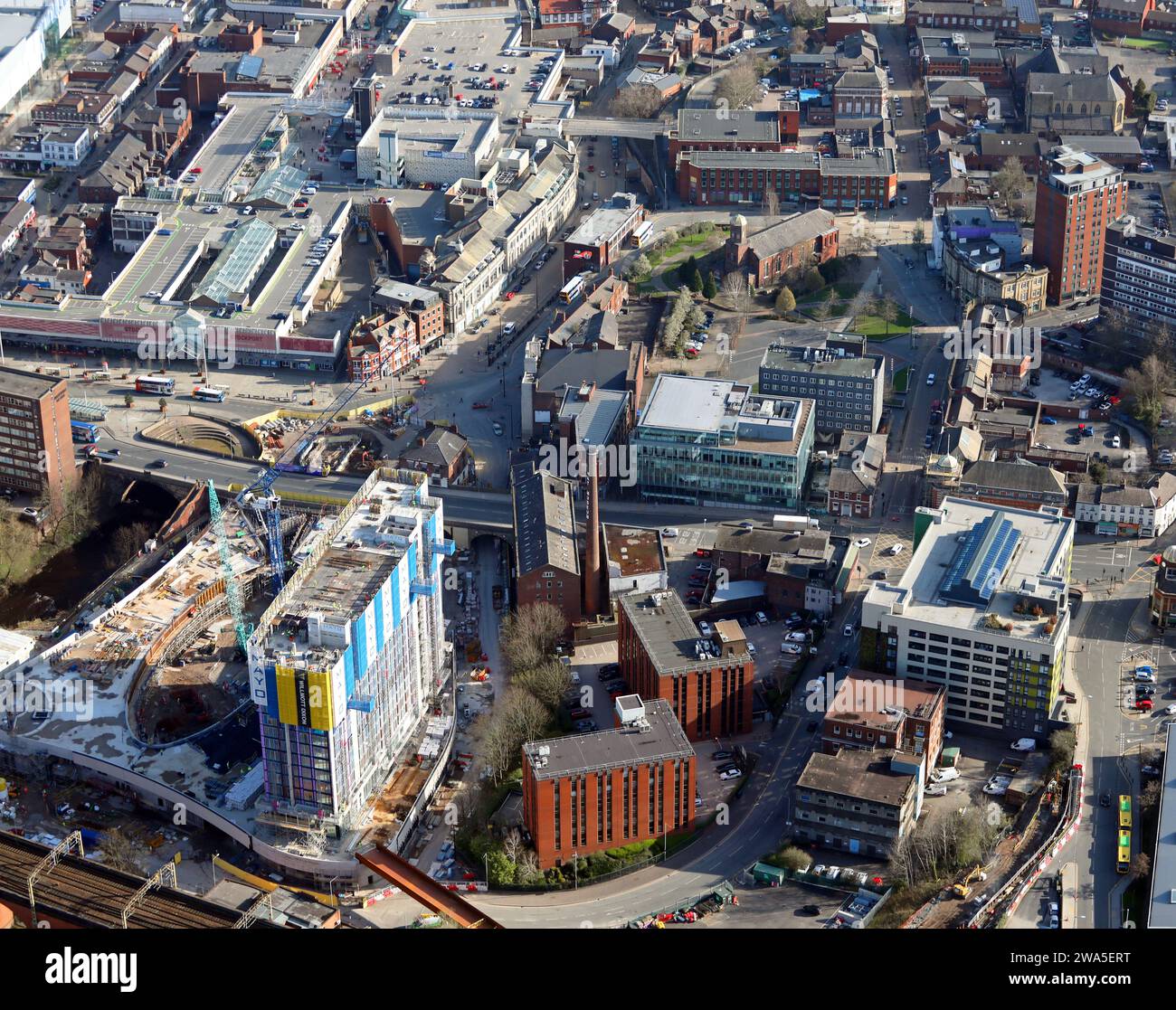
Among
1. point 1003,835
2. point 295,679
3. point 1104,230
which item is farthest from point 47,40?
point 1003,835

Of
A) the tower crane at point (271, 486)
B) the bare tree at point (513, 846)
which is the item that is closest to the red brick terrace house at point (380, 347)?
the tower crane at point (271, 486)

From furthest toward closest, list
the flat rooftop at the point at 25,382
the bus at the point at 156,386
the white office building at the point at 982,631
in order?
1. the bus at the point at 156,386
2. the flat rooftop at the point at 25,382
3. the white office building at the point at 982,631

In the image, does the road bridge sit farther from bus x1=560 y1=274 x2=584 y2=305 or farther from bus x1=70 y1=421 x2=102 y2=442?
bus x1=560 y1=274 x2=584 y2=305

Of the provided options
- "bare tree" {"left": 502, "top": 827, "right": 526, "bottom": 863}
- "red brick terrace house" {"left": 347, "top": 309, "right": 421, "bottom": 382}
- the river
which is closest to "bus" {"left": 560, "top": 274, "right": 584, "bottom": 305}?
"red brick terrace house" {"left": 347, "top": 309, "right": 421, "bottom": 382}

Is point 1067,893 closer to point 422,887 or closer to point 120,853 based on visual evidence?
point 422,887

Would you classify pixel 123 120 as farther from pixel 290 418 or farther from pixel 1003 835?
pixel 1003 835

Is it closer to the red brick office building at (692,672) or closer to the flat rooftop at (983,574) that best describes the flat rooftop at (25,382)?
the red brick office building at (692,672)
